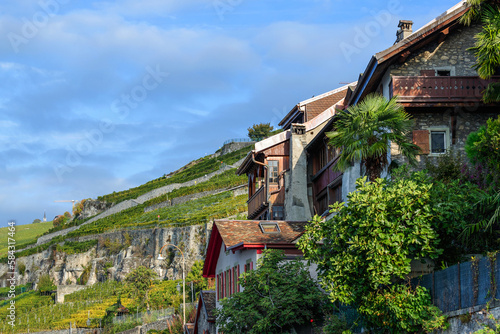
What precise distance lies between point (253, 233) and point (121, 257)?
71144mm

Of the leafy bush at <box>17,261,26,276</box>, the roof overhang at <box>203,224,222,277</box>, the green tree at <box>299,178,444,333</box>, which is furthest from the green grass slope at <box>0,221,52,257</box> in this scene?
the green tree at <box>299,178,444,333</box>

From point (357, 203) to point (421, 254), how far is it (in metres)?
2.21

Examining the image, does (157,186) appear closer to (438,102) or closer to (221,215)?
(221,215)

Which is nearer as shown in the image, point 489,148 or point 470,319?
point 470,319

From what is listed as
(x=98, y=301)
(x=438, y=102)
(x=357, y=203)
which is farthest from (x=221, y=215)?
(x=357, y=203)

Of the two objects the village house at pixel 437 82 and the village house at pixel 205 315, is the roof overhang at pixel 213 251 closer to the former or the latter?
the village house at pixel 205 315

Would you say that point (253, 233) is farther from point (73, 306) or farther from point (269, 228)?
point (73, 306)

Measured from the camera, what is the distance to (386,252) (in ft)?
62.0

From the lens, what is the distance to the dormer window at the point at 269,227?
105 ft

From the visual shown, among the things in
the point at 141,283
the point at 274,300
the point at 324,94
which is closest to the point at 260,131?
the point at 141,283

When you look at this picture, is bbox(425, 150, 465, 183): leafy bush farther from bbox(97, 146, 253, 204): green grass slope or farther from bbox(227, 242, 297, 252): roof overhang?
bbox(97, 146, 253, 204): green grass slope

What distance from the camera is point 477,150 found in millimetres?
20203

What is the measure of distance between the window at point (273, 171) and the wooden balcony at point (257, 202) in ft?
2.59

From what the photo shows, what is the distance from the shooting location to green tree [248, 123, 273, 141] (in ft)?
497
